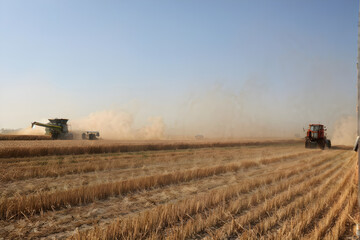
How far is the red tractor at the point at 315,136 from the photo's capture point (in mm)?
30656

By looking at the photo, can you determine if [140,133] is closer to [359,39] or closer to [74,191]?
[74,191]

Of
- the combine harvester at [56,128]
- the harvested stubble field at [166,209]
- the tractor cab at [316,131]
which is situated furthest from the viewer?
the combine harvester at [56,128]

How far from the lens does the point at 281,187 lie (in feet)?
31.9

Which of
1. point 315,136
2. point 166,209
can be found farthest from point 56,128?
point 315,136

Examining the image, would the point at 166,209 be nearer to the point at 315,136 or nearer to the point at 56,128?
the point at 315,136

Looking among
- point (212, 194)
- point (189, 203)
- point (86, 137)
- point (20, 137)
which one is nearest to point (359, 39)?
point (189, 203)

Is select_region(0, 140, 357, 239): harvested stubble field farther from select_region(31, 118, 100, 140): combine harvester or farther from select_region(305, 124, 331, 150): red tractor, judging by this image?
select_region(31, 118, 100, 140): combine harvester

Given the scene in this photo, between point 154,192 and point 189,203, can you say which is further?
point 154,192

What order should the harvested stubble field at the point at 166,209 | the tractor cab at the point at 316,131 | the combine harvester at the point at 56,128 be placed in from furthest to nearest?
1. the combine harvester at the point at 56,128
2. the tractor cab at the point at 316,131
3. the harvested stubble field at the point at 166,209

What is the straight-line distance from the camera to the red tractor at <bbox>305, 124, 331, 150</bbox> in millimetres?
30656

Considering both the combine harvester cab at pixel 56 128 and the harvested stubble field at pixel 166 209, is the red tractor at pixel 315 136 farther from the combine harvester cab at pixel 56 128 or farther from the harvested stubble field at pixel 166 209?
the combine harvester cab at pixel 56 128

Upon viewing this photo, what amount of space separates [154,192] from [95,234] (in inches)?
166

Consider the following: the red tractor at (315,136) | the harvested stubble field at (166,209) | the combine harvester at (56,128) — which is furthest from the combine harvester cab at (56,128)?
the red tractor at (315,136)

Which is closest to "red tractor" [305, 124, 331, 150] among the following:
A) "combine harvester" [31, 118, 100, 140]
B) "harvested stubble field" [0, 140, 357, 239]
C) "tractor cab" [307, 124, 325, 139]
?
"tractor cab" [307, 124, 325, 139]
